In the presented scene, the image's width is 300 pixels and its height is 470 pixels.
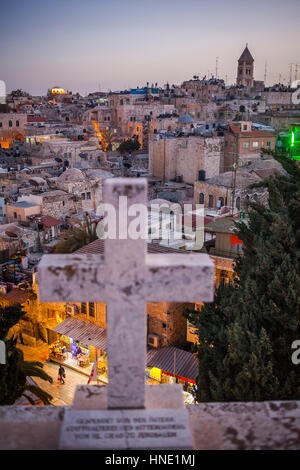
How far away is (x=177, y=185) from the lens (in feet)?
100

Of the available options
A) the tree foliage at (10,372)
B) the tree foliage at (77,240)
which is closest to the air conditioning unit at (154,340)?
the tree foliage at (77,240)

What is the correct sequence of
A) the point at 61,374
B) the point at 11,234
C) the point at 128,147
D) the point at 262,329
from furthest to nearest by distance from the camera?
the point at 128,147 < the point at 11,234 < the point at 61,374 < the point at 262,329

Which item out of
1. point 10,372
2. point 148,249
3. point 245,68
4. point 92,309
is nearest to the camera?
point 10,372

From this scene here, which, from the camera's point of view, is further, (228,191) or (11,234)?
(228,191)

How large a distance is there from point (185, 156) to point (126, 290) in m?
29.9

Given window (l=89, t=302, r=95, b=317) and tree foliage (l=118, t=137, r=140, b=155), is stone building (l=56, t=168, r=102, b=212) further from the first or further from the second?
tree foliage (l=118, t=137, r=140, b=155)

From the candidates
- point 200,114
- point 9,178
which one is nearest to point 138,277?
point 9,178

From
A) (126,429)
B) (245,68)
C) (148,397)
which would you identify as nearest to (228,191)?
(148,397)

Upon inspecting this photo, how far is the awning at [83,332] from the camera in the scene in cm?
1265

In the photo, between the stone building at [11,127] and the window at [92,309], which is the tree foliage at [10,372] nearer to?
the window at [92,309]

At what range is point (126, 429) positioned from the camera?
7.32ft

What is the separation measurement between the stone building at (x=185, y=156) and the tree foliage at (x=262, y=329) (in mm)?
22615

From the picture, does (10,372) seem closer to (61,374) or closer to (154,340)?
(154,340)

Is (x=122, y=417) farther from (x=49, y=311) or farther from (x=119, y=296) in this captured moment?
(x=49, y=311)
